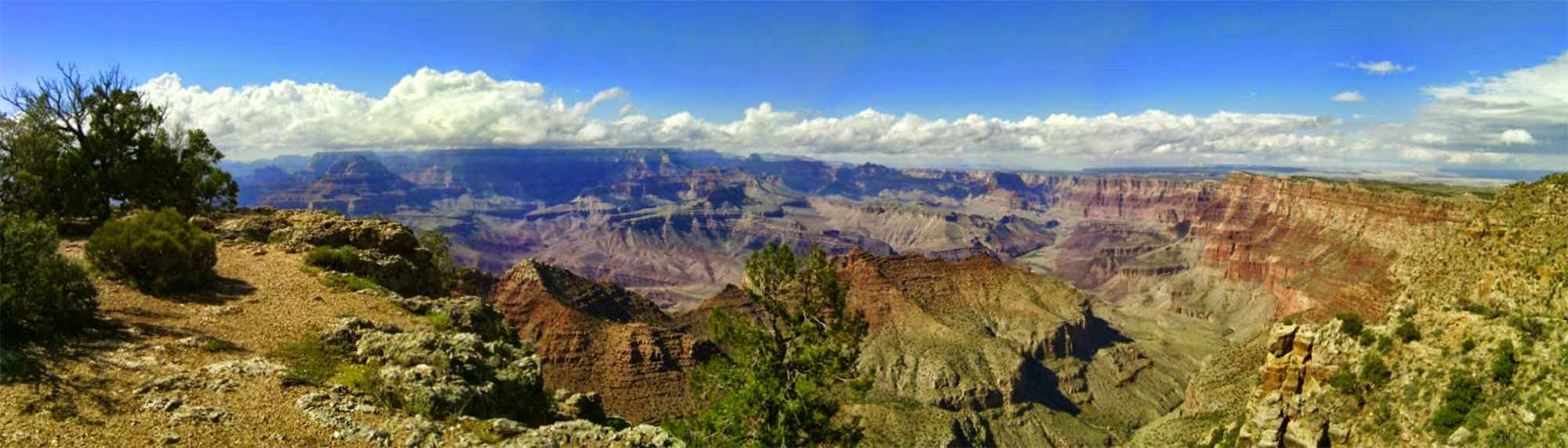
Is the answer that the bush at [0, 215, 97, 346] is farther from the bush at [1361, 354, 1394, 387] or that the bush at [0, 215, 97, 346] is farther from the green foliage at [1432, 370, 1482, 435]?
the bush at [1361, 354, 1394, 387]

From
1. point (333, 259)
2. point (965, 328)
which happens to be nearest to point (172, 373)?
point (333, 259)

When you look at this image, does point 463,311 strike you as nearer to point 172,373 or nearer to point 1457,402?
point 172,373

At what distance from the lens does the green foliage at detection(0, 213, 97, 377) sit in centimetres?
1642

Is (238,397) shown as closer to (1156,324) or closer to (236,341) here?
(236,341)

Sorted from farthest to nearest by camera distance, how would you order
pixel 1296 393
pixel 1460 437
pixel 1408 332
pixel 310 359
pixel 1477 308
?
pixel 1296 393
pixel 1408 332
pixel 1477 308
pixel 1460 437
pixel 310 359

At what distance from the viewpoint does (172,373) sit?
17.0 meters

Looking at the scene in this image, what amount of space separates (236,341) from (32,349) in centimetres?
419

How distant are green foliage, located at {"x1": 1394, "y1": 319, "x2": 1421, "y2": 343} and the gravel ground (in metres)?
49.5

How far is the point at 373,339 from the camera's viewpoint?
829 inches

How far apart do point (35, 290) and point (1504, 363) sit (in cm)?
5459

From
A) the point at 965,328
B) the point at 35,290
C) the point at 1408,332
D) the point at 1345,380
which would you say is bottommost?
the point at 965,328

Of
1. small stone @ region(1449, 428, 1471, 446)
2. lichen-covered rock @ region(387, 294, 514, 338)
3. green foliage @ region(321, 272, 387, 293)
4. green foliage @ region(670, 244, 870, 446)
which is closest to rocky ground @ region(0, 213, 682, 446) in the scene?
lichen-covered rock @ region(387, 294, 514, 338)

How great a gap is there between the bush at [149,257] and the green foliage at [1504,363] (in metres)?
55.7

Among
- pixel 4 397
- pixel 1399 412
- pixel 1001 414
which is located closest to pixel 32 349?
pixel 4 397
